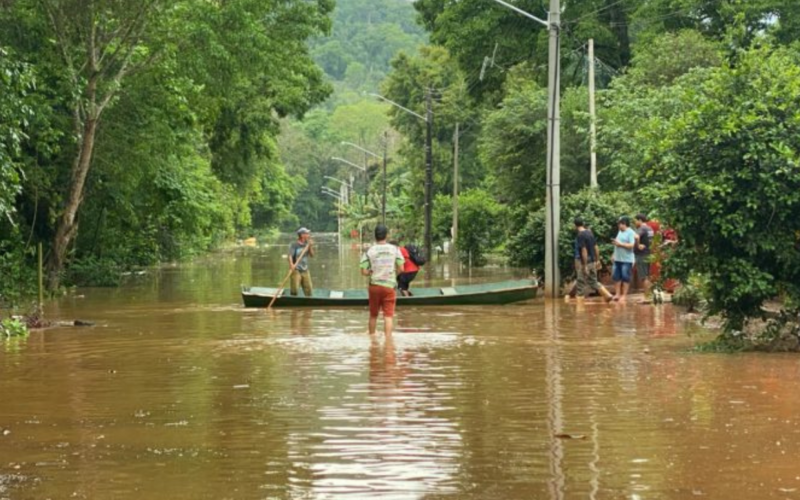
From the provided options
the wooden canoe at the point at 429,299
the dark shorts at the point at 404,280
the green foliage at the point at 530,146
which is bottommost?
the wooden canoe at the point at 429,299

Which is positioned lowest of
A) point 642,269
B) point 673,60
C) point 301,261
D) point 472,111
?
point 642,269

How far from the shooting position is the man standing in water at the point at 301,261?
2481 centimetres

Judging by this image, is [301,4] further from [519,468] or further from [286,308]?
[519,468]

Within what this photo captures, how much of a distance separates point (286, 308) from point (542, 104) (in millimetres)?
17954

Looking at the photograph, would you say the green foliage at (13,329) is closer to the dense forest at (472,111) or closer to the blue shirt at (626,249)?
the dense forest at (472,111)

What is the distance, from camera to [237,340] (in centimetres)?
1723

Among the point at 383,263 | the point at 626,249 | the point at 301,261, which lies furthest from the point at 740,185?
the point at 301,261

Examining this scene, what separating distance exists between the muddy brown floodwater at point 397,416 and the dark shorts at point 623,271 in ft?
19.3

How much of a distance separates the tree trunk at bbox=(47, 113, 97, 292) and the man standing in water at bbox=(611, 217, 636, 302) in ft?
41.5

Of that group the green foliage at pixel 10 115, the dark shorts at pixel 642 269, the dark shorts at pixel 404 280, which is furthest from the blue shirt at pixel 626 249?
the green foliage at pixel 10 115

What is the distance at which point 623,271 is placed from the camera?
2416 cm

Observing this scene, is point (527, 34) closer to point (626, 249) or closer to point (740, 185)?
point (626, 249)

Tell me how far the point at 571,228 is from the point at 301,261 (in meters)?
6.29

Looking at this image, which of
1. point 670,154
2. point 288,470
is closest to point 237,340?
point 670,154
